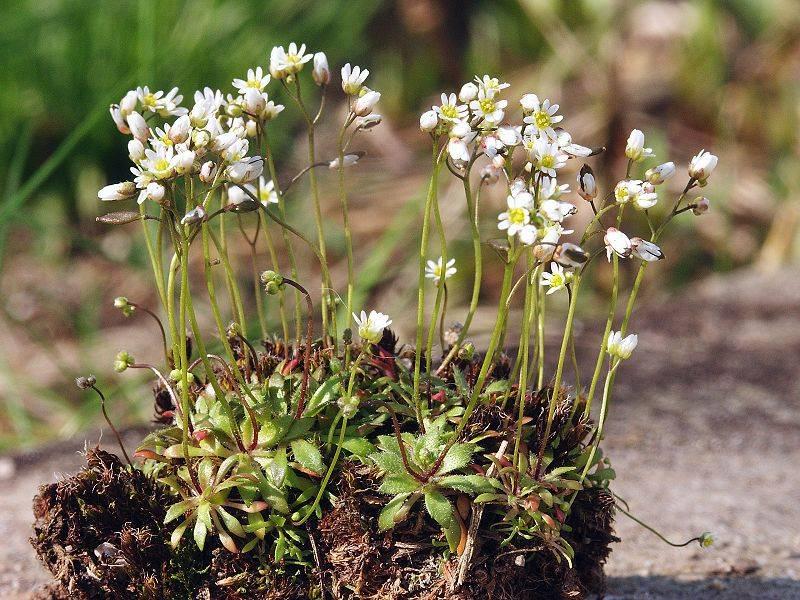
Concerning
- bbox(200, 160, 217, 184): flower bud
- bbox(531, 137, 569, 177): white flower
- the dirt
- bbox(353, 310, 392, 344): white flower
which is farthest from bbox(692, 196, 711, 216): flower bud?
the dirt

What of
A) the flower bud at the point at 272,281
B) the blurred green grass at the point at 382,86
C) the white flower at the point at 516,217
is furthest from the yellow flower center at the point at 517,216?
the blurred green grass at the point at 382,86

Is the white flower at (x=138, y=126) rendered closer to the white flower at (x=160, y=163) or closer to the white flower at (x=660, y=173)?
the white flower at (x=160, y=163)

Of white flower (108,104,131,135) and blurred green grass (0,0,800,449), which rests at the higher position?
blurred green grass (0,0,800,449)

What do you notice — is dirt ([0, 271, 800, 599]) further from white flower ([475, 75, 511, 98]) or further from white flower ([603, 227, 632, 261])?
white flower ([475, 75, 511, 98])

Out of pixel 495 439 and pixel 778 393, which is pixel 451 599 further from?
pixel 778 393

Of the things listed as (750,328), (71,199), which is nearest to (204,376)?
(750,328)
